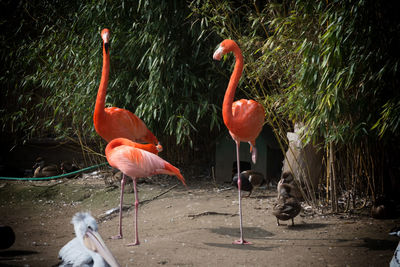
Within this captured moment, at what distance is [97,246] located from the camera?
2.12m

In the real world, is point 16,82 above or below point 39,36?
below

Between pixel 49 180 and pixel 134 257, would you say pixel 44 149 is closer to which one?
pixel 49 180

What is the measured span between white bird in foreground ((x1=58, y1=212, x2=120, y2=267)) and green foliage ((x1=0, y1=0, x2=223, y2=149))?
9.43 feet

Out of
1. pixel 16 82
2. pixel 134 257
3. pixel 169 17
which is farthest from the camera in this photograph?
pixel 16 82

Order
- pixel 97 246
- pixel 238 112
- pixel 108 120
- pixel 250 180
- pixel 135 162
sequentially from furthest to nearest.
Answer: pixel 250 180, pixel 108 120, pixel 238 112, pixel 135 162, pixel 97 246

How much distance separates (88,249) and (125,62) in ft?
12.7

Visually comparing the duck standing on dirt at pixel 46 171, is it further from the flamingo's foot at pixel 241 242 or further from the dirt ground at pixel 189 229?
the flamingo's foot at pixel 241 242

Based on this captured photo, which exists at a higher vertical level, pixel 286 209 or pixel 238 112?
pixel 238 112

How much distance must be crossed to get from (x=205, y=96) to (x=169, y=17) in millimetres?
1094

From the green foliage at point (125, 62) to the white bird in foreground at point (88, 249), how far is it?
2873mm

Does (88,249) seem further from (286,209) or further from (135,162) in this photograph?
(286,209)

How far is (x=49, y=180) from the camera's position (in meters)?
6.18

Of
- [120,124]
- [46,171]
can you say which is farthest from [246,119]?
[46,171]

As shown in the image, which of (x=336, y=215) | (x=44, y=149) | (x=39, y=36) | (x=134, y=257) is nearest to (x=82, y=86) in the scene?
(x=39, y=36)
